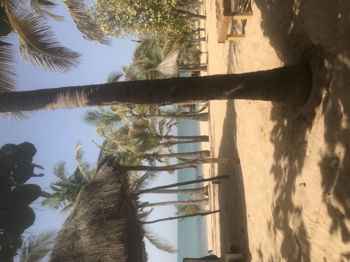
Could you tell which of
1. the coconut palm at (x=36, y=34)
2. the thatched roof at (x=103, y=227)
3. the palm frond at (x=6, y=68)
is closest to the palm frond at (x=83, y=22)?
the coconut palm at (x=36, y=34)

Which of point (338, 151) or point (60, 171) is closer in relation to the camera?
point (338, 151)

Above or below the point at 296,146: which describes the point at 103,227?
below

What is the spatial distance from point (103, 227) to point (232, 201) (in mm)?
4482

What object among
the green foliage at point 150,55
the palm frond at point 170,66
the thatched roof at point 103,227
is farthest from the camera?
the green foliage at point 150,55

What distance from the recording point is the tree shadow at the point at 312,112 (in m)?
4.57

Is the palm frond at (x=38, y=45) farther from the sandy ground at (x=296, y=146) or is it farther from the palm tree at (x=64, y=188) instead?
the palm tree at (x=64, y=188)

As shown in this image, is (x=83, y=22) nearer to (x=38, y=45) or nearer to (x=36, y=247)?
(x=38, y=45)

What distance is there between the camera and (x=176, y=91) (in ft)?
17.2

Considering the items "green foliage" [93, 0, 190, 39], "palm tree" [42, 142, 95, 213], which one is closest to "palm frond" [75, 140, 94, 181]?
"palm tree" [42, 142, 95, 213]

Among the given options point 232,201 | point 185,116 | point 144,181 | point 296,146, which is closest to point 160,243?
point 144,181

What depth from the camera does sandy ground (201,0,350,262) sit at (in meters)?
4.65

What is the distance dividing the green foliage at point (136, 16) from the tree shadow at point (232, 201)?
484 cm

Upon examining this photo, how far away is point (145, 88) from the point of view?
518 centimetres

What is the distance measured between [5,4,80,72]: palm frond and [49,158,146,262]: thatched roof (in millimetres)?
3833
